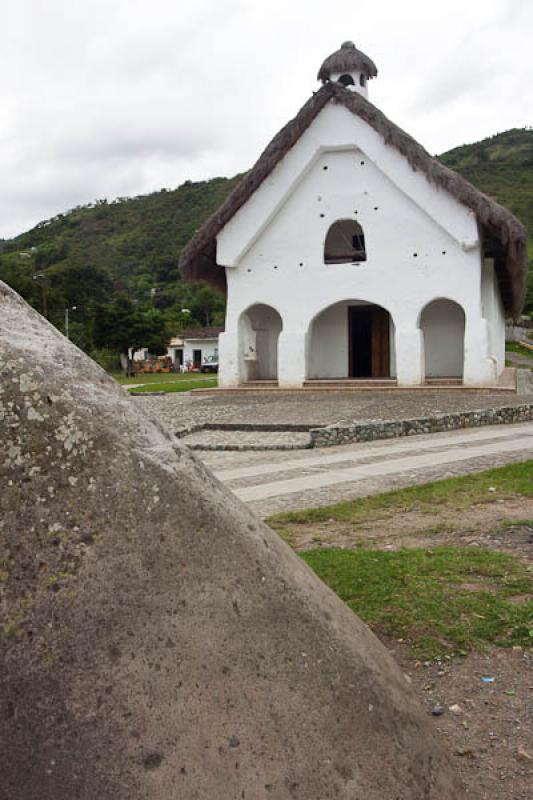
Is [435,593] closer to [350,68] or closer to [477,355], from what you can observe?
[477,355]

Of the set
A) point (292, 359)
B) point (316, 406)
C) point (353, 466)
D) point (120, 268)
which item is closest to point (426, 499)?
point (353, 466)

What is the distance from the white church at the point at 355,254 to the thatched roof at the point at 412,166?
38 mm

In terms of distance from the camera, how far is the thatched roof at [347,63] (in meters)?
21.8

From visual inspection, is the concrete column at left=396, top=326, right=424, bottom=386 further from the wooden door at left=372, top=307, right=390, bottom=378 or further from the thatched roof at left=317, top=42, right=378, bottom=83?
the thatched roof at left=317, top=42, right=378, bottom=83

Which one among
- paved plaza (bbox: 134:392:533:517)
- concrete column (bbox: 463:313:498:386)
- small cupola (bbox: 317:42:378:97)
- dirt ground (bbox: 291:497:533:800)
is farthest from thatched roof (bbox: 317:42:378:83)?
dirt ground (bbox: 291:497:533:800)

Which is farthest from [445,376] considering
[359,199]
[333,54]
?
[333,54]

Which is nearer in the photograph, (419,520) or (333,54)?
(419,520)

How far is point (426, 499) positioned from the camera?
6.70m

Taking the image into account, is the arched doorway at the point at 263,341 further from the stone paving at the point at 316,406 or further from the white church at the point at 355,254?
the stone paving at the point at 316,406

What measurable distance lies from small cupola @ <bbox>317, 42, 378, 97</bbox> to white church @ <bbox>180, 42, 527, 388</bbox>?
0.14 ft

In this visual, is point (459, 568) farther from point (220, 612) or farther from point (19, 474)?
point (19, 474)

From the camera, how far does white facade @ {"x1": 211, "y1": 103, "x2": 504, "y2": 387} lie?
741 inches

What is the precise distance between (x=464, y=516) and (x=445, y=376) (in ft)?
50.5

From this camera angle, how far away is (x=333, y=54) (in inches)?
876
